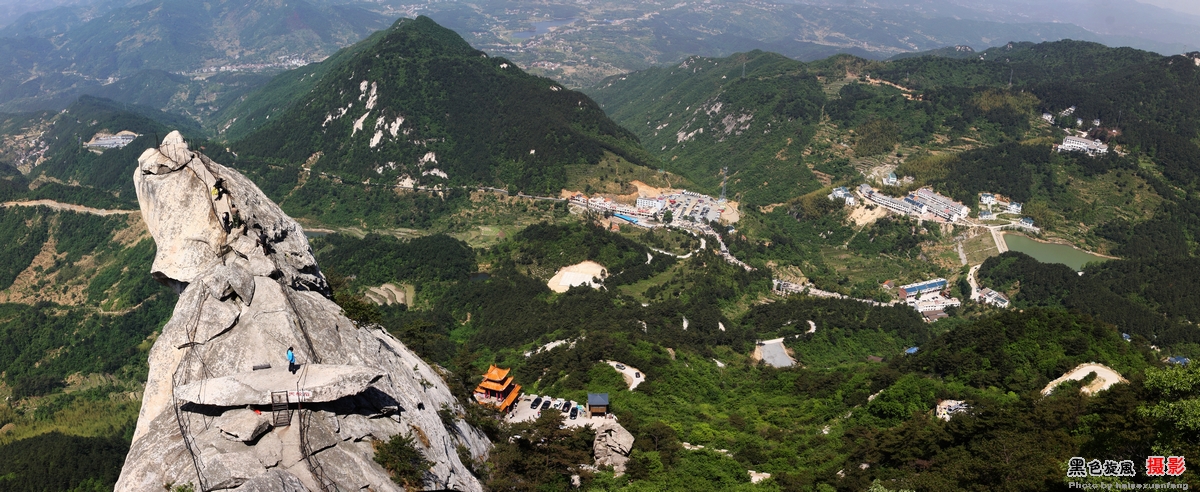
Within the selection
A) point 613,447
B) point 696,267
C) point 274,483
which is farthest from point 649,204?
point 274,483

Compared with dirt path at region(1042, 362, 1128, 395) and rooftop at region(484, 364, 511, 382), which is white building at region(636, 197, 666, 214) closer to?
rooftop at region(484, 364, 511, 382)

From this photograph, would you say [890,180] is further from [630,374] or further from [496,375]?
[496,375]

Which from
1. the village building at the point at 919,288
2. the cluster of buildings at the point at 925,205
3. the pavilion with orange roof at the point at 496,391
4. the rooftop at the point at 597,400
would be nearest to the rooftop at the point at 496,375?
the pavilion with orange roof at the point at 496,391

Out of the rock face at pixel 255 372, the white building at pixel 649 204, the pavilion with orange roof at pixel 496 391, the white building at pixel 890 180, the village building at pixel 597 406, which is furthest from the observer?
the white building at pixel 890 180

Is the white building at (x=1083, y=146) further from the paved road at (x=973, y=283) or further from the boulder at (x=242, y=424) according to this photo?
the boulder at (x=242, y=424)

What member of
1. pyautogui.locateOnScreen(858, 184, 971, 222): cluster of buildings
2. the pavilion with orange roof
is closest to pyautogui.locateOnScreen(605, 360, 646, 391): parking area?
the pavilion with orange roof

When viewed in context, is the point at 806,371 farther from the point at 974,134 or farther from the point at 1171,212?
the point at 974,134

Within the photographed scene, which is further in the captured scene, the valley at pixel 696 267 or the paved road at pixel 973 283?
the paved road at pixel 973 283
